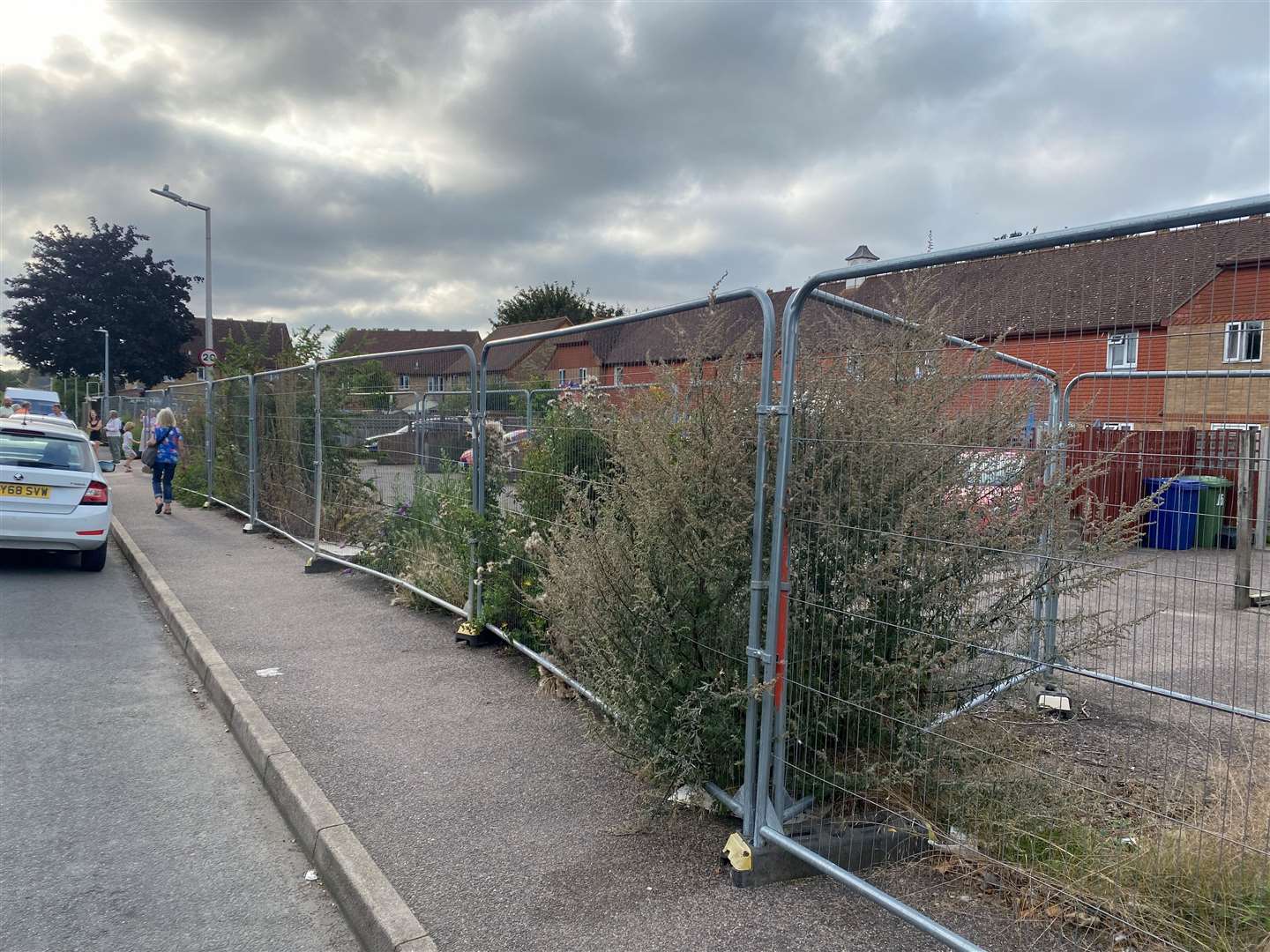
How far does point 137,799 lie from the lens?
4395 millimetres

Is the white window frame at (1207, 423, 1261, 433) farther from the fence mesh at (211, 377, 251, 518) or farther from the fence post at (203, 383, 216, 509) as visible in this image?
the fence post at (203, 383, 216, 509)

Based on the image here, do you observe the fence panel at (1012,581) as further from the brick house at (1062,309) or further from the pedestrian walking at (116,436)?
the pedestrian walking at (116,436)

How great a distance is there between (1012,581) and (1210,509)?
2.53ft

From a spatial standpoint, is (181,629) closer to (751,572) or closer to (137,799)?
(137,799)

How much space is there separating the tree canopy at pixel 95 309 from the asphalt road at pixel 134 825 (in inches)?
1887

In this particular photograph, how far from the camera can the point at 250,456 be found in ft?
41.2

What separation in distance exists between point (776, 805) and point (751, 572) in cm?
88

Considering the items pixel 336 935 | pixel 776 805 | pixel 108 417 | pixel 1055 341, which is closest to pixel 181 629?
pixel 336 935

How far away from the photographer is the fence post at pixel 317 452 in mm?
9555

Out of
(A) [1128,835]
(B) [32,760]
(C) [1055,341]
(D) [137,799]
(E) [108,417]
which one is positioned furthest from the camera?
(E) [108,417]

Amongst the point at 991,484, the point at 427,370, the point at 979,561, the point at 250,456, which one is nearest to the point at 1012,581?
the point at 979,561

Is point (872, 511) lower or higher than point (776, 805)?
higher

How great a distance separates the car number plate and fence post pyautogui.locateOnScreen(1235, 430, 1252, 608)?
33.9ft

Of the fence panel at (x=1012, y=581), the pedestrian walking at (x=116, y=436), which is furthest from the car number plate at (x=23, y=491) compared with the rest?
the pedestrian walking at (x=116, y=436)
